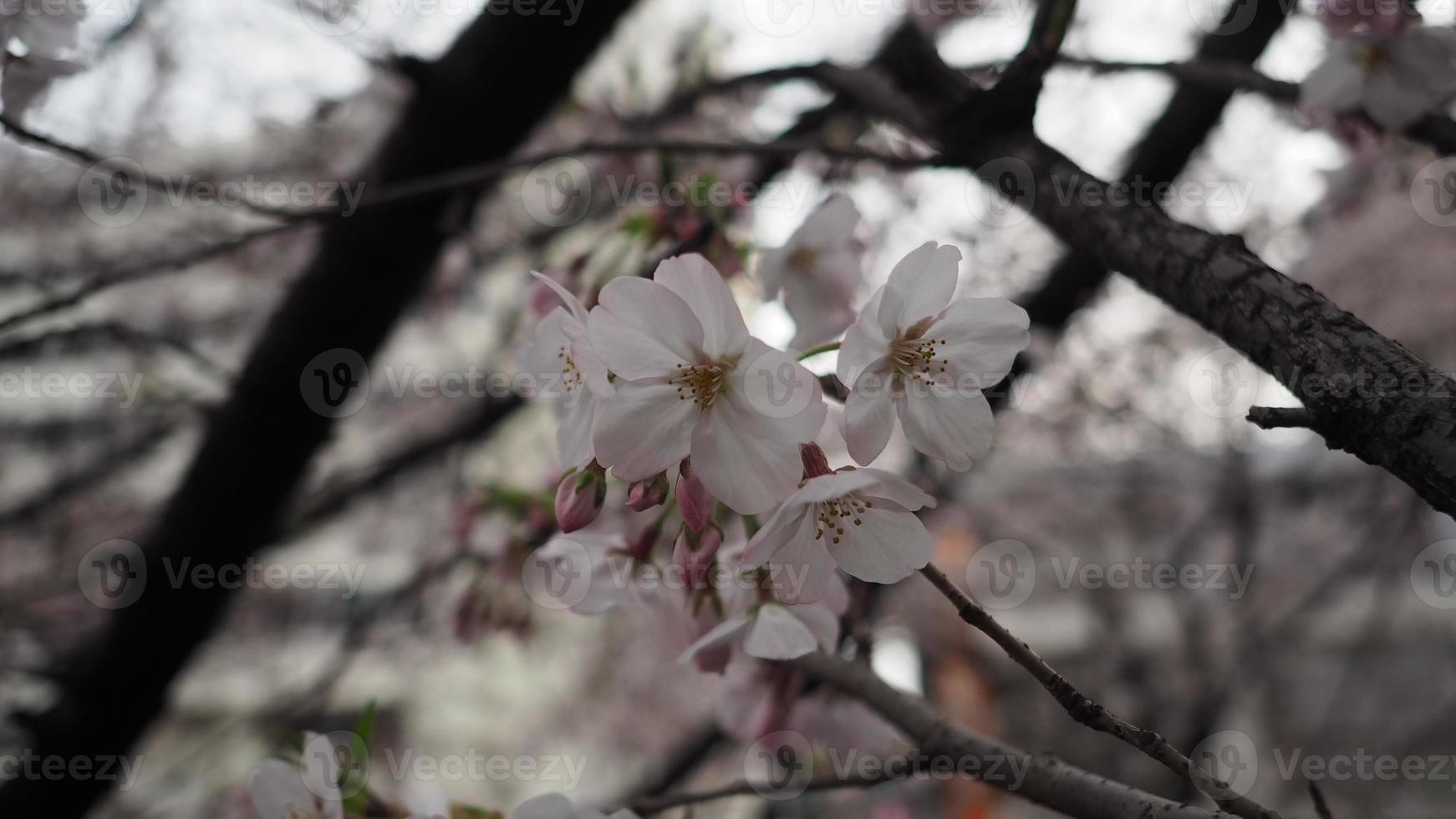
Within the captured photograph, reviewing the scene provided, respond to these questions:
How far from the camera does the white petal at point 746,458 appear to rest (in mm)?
660

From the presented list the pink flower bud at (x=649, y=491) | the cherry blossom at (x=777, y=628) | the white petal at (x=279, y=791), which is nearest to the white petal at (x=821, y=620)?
the cherry blossom at (x=777, y=628)

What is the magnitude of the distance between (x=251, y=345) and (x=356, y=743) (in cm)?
113

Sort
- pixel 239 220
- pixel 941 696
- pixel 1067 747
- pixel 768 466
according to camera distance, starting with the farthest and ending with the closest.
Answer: pixel 941 696 → pixel 1067 747 → pixel 239 220 → pixel 768 466

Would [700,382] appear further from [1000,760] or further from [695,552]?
[1000,760]

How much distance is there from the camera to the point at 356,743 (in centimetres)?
99

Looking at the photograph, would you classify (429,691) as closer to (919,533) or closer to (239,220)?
(239,220)

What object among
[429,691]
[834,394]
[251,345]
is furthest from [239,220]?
[834,394]

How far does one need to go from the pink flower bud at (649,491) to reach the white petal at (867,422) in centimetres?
17

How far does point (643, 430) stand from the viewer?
2.22 feet

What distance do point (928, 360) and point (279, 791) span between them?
0.82 m

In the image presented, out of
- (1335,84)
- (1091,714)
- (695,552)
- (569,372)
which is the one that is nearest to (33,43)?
(569,372)

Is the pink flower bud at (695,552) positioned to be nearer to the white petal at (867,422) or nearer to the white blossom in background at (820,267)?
the white petal at (867,422)

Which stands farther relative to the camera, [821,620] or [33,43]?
[33,43]

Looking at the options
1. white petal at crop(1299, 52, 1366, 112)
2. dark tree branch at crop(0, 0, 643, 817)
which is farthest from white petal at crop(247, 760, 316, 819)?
white petal at crop(1299, 52, 1366, 112)
